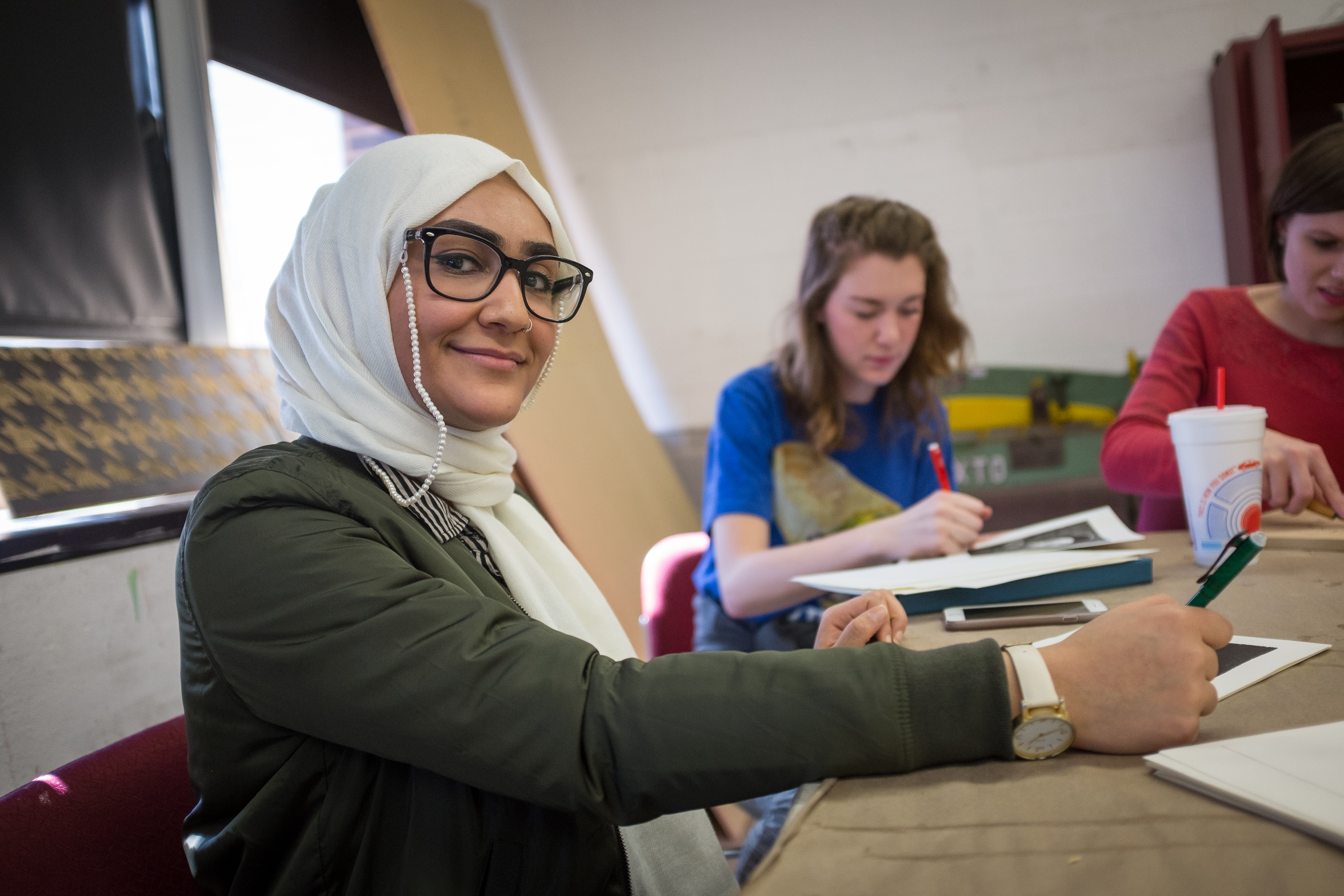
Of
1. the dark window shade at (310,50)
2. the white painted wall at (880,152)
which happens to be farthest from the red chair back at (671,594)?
the dark window shade at (310,50)

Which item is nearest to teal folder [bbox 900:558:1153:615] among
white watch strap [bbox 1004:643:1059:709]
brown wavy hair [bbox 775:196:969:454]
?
white watch strap [bbox 1004:643:1059:709]

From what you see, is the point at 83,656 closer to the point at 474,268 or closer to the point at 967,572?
the point at 474,268

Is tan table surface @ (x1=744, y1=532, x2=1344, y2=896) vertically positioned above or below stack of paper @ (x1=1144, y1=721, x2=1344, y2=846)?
below

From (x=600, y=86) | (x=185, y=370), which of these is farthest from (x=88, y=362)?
(x=600, y=86)

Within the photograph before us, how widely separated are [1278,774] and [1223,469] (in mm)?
692

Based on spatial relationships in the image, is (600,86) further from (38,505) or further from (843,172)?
→ (38,505)

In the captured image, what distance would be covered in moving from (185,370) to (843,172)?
2.60m

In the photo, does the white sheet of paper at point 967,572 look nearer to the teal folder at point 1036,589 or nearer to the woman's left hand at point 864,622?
the teal folder at point 1036,589

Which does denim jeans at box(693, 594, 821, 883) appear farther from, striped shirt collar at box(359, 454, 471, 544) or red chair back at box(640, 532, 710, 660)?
striped shirt collar at box(359, 454, 471, 544)

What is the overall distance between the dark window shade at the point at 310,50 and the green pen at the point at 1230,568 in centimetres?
284

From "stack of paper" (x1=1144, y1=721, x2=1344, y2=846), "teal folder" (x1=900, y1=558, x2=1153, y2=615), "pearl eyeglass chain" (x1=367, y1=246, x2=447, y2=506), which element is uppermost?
"pearl eyeglass chain" (x1=367, y1=246, x2=447, y2=506)

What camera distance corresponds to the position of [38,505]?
1.63 metres

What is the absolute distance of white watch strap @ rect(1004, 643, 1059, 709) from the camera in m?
0.59

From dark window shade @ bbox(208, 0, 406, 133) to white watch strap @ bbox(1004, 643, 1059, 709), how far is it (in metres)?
2.81
